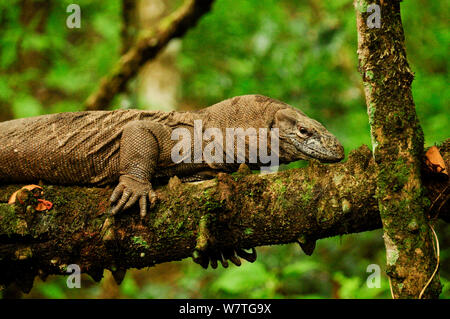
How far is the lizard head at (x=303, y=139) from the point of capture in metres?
4.21

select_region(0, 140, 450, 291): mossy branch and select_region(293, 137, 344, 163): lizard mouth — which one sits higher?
select_region(293, 137, 344, 163): lizard mouth

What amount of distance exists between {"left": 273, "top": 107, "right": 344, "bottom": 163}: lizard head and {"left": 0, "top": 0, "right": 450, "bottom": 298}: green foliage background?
1.81 m

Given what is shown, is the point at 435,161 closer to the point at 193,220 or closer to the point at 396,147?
the point at 396,147

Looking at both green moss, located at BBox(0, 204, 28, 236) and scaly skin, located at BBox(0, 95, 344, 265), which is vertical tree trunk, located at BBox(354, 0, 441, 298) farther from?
green moss, located at BBox(0, 204, 28, 236)

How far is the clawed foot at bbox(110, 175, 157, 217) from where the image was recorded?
3711 millimetres

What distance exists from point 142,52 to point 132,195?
13.4 feet

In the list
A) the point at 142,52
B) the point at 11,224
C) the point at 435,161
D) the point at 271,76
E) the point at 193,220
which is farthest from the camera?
the point at 271,76

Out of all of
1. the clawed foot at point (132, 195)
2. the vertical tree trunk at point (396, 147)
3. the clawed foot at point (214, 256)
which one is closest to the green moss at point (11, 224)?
the clawed foot at point (132, 195)

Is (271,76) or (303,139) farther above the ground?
(271,76)

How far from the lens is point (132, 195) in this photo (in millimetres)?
3783

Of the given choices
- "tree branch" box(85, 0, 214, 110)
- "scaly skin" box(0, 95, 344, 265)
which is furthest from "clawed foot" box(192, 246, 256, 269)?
"tree branch" box(85, 0, 214, 110)

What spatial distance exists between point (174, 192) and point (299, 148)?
129 centimetres

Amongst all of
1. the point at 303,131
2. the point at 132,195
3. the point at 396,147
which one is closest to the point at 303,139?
the point at 303,131

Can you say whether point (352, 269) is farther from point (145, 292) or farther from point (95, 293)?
point (95, 293)
